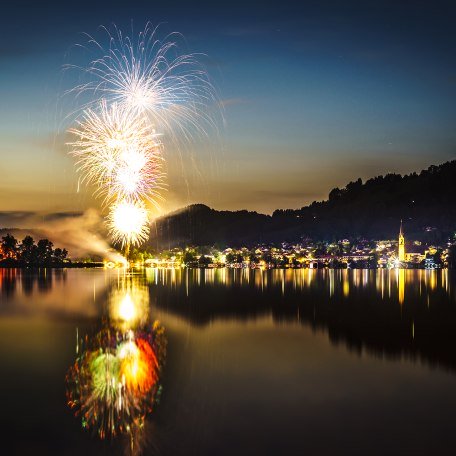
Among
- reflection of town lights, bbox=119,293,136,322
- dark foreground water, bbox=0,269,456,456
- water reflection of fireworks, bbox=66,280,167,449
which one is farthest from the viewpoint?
reflection of town lights, bbox=119,293,136,322

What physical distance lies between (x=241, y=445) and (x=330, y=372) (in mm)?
7461

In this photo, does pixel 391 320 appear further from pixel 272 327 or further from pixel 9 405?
pixel 9 405

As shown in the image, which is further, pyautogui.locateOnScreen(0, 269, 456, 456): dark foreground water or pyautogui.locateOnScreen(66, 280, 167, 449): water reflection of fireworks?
pyautogui.locateOnScreen(66, 280, 167, 449): water reflection of fireworks

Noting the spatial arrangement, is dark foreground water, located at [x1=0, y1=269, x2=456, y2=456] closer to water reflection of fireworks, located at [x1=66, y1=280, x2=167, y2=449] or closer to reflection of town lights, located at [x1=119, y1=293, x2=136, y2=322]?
water reflection of fireworks, located at [x1=66, y1=280, x2=167, y2=449]

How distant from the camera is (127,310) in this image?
35.4m

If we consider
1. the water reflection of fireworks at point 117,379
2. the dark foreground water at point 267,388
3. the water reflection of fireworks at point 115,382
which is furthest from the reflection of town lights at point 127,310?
the water reflection of fireworks at point 115,382

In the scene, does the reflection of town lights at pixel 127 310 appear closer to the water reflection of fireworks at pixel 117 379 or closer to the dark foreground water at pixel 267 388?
the dark foreground water at pixel 267 388

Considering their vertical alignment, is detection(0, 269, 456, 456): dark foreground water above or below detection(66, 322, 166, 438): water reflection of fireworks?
below

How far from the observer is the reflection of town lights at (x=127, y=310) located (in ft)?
102

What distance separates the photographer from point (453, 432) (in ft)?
36.5

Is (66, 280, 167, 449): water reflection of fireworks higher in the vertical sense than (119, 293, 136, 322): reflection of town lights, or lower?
higher

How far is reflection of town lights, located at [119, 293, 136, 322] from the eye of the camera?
31111 millimetres

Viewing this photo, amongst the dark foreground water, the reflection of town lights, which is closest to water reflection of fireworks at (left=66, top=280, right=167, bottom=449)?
the dark foreground water

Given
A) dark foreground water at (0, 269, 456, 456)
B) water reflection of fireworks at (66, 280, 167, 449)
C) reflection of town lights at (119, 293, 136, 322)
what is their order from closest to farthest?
1. dark foreground water at (0, 269, 456, 456)
2. water reflection of fireworks at (66, 280, 167, 449)
3. reflection of town lights at (119, 293, 136, 322)
